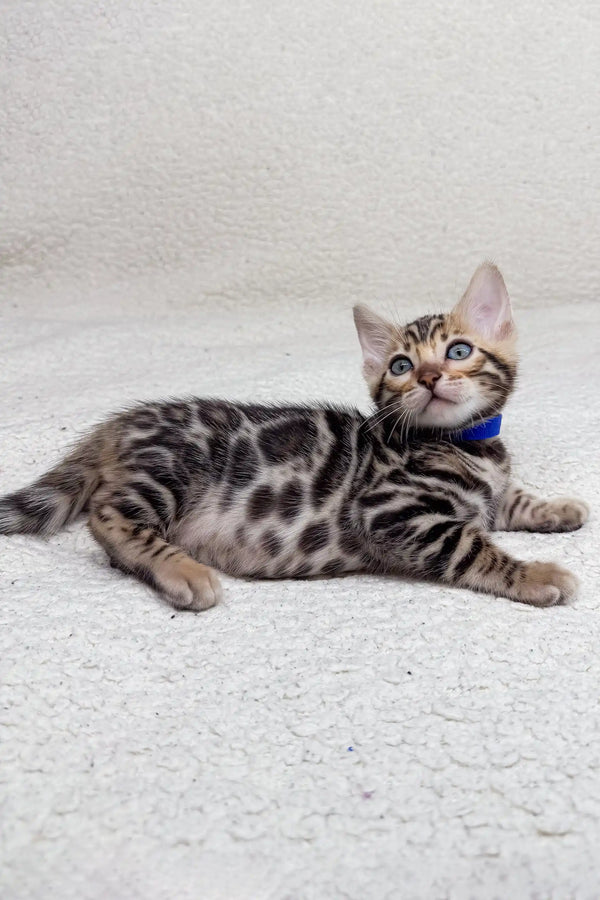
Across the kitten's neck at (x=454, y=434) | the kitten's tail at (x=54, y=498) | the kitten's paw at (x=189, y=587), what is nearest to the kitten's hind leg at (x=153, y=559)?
the kitten's paw at (x=189, y=587)

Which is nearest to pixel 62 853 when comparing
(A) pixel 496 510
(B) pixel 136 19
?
(A) pixel 496 510

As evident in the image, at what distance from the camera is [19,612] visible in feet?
4.51

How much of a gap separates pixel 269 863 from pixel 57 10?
3113mm

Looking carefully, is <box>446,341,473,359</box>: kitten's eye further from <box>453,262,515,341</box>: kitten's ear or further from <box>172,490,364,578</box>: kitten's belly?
<box>172,490,364,578</box>: kitten's belly

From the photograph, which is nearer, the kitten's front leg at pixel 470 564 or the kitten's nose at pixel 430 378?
the kitten's front leg at pixel 470 564

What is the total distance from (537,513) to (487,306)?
0.37 m

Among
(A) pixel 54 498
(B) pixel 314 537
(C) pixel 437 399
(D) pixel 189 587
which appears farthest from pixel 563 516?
(A) pixel 54 498

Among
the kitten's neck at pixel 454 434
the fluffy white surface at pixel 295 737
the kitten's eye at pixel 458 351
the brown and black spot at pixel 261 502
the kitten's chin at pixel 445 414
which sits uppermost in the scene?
the kitten's eye at pixel 458 351

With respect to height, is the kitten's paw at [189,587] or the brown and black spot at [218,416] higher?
the brown and black spot at [218,416]

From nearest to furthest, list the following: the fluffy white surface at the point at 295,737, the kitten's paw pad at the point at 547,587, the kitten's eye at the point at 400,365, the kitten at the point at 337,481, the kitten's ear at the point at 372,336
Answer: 1. the fluffy white surface at the point at 295,737
2. the kitten's paw pad at the point at 547,587
3. the kitten at the point at 337,481
4. the kitten's eye at the point at 400,365
5. the kitten's ear at the point at 372,336

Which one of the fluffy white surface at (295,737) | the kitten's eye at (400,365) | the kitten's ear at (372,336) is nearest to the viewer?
the fluffy white surface at (295,737)

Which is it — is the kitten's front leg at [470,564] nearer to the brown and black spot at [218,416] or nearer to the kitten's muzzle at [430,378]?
the kitten's muzzle at [430,378]

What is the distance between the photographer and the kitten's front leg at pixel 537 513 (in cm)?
166

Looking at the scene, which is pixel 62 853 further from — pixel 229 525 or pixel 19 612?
Result: pixel 229 525
